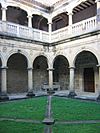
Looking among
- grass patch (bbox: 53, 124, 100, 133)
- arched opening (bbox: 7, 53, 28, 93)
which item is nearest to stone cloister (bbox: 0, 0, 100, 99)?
arched opening (bbox: 7, 53, 28, 93)

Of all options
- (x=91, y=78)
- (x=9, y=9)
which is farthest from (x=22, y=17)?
(x=91, y=78)

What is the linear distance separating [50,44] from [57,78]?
13.1 feet

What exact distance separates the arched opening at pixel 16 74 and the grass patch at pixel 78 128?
9.84m

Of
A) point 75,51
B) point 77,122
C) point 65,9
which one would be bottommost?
point 77,122

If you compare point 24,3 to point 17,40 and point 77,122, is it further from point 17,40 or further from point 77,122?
point 77,122

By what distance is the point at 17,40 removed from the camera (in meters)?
13.3

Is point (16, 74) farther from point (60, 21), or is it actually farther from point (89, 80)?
point (60, 21)

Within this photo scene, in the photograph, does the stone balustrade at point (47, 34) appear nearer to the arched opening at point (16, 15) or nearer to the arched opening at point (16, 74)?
the arched opening at point (16, 74)

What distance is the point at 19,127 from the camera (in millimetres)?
5773

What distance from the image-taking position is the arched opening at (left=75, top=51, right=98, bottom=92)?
14930 millimetres

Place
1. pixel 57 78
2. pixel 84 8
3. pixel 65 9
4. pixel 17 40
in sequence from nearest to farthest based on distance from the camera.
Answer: pixel 17 40 → pixel 65 9 → pixel 84 8 → pixel 57 78

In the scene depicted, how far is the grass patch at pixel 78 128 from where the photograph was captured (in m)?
5.34

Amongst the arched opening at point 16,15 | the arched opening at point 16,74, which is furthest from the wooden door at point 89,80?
the arched opening at point 16,15

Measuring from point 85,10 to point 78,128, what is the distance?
11.5 metres
